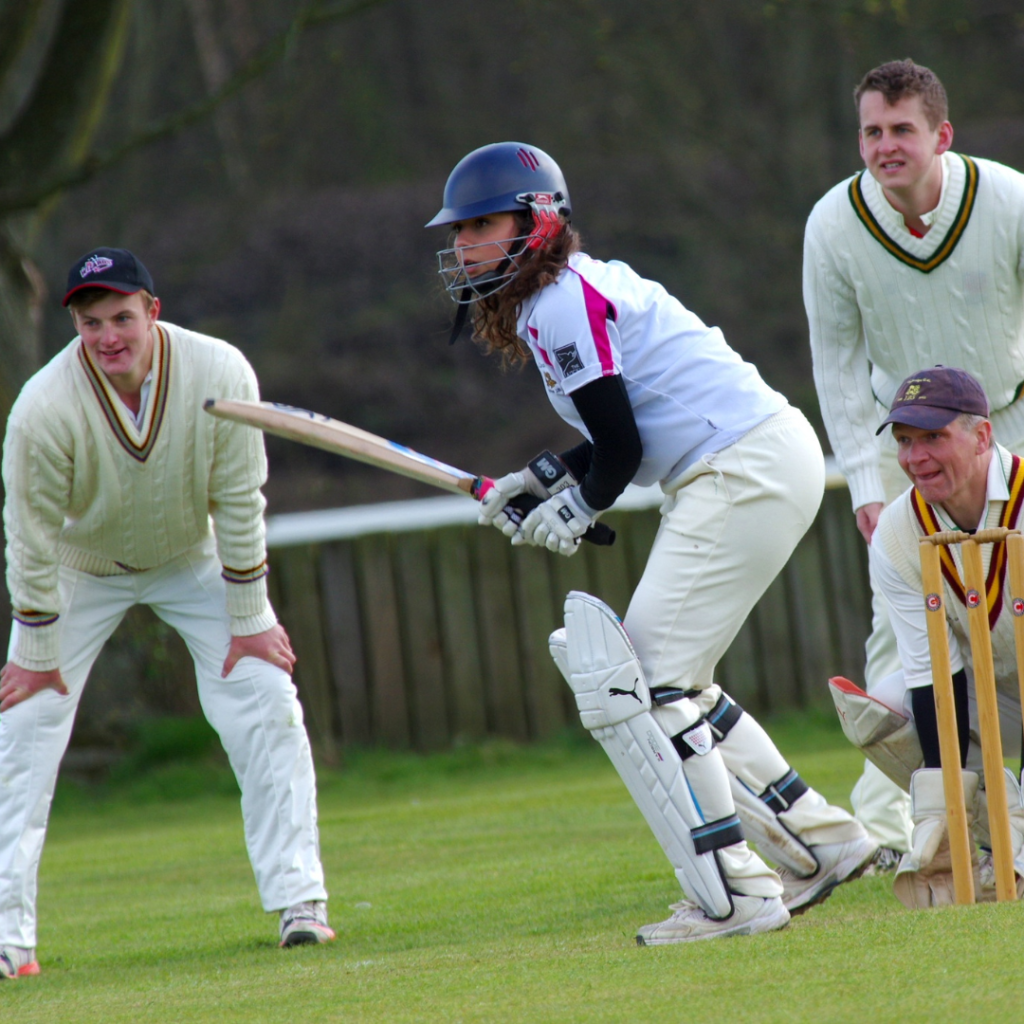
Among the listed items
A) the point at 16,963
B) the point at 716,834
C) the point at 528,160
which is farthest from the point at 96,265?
the point at 716,834

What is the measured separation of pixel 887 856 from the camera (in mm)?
4898

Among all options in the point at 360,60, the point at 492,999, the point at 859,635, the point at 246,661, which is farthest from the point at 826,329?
the point at 360,60

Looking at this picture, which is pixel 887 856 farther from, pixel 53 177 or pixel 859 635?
Result: pixel 53 177

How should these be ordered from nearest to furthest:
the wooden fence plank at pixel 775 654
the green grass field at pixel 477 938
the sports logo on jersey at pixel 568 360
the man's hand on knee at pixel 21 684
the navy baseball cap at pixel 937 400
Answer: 1. the green grass field at pixel 477 938
2. the sports logo on jersey at pixel 568 360
3. the navy baseball cap at pixel 937 400
4. the man's hand on knee at pixel 21 684
5. the wooden fence plank at pixel 775 654

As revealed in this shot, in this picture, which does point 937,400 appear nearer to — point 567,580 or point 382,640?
point 567,580

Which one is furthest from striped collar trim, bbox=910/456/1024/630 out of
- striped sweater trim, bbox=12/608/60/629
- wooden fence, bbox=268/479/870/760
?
wooden fence, bbox=268/479/870/760

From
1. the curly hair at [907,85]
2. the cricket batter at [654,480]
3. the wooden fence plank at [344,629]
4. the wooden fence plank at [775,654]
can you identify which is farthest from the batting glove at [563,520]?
the wooden fence plank at [775,654]

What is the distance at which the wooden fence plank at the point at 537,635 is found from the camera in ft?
31.2

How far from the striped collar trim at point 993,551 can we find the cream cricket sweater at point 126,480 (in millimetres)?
1876

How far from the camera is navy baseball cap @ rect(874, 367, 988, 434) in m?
3.81

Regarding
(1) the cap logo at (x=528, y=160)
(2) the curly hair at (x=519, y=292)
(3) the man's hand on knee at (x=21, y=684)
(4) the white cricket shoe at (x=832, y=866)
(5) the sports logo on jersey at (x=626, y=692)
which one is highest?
(1) the cap logo at (x=528, y=160)

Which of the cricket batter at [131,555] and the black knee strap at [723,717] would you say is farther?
the cricket batter at [131,555]

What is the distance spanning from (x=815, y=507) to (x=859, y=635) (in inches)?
236

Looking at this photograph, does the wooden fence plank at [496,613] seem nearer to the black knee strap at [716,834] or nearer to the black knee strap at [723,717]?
the black knee strap at [723,717]
